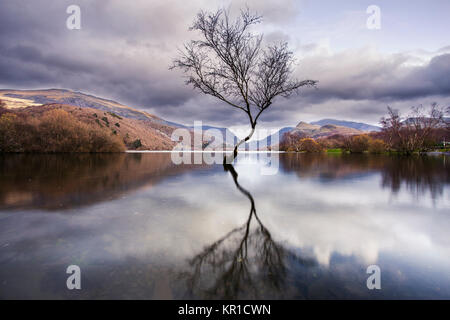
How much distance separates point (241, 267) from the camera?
2.04 metres

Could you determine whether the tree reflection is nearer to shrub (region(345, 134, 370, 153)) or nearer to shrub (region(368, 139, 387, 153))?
shrub (region(368, 139, 387, 153))

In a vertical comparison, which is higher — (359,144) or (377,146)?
(359,144)

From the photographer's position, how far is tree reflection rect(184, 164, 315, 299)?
5.50 feet

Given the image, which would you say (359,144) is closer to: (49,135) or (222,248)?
(222,248)

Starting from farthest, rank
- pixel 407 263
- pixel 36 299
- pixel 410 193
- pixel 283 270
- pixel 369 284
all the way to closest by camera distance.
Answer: pixel 410 193
pixel 407 263
pixel 283 270
pixel 369 284
pixel 36 299

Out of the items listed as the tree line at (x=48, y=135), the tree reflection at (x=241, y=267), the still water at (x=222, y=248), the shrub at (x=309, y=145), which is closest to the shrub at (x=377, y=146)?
the shrub at (x=309, y=145)

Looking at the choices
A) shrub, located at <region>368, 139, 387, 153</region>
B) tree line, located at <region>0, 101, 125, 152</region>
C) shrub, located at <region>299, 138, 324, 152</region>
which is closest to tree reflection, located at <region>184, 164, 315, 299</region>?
tree line, located at <region>0, 101, 125, 152</region>

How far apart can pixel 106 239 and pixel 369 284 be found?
3120 mm

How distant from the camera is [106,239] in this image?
274 cm

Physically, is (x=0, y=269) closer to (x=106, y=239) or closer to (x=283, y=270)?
(x=106, y=239)

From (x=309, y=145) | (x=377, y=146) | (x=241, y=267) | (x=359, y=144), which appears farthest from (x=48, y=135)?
(x=377, y=146)

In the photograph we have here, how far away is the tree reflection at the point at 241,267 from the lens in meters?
1.68
